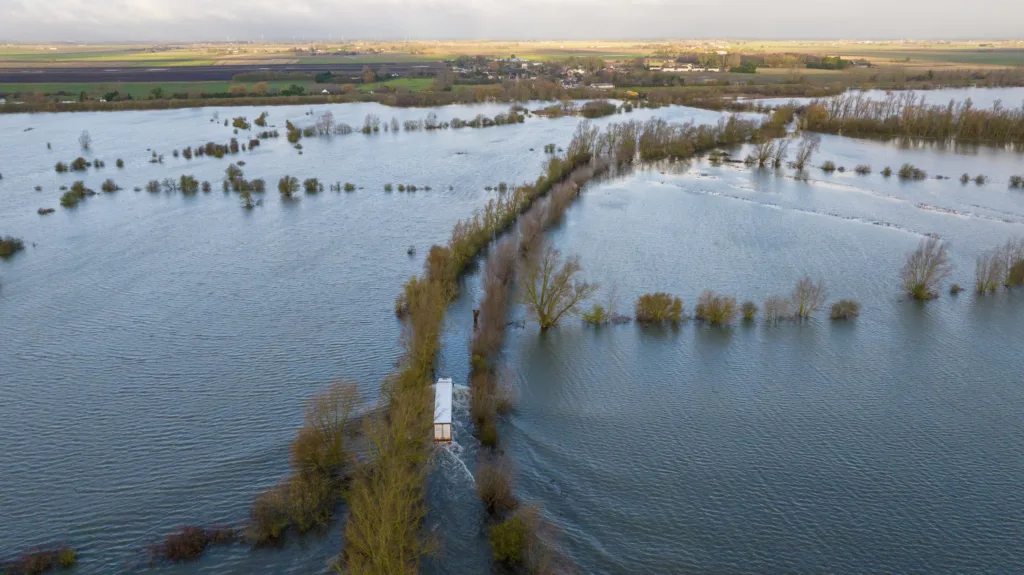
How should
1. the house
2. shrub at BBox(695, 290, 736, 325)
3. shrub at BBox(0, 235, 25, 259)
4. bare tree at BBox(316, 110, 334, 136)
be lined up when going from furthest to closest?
1. bare tree at BBox(316, 110, 334, 136)
2. shrub at BBox(0, 235, 25, 259)
3. shrub at BBox(695, 290, 736, 325)
4. the house

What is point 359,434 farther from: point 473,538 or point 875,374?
point 875,374

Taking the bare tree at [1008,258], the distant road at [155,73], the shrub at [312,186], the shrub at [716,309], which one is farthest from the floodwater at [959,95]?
the shrub at [716,309]

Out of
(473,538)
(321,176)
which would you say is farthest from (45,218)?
(473,538)

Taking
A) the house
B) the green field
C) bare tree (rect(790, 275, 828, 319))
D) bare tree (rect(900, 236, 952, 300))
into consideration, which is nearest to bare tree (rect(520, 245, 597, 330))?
the house

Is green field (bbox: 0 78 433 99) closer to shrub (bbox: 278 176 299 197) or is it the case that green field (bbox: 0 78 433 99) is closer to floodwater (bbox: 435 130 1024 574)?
shrub (bbox: 278 176 299 197)

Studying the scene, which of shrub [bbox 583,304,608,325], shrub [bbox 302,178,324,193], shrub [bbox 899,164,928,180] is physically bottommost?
shrub [bbox 583,304,608,325]

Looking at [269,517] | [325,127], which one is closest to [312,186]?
[325,127]

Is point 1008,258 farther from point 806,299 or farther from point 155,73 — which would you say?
point 155,73

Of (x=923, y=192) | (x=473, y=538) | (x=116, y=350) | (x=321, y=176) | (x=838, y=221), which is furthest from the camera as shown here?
(x=321, y=176)
